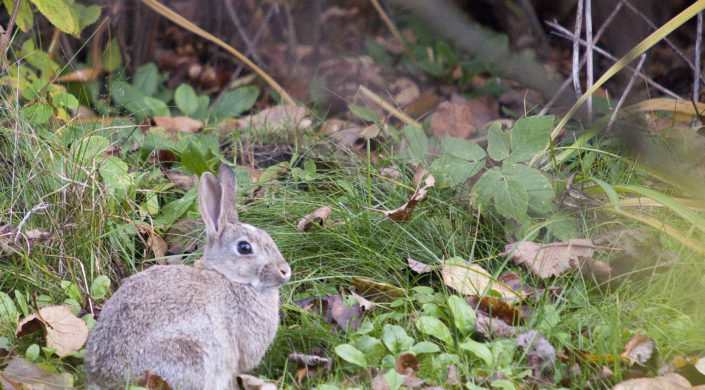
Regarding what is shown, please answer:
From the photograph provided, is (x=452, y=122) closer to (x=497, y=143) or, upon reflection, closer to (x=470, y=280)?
(x=497, y=143)

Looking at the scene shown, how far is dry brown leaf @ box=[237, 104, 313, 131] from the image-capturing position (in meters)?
5.44

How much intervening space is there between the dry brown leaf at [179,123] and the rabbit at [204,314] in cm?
210

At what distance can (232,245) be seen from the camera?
133 inches

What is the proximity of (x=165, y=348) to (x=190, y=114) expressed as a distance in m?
3.04

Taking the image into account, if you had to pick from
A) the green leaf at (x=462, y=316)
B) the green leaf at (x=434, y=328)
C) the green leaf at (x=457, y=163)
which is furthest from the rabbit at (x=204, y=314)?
the green leaf at (x=457, y=163)

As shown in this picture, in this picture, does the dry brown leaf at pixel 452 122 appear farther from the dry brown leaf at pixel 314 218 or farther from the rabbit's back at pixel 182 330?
the rabbit's back at pixel 182 330

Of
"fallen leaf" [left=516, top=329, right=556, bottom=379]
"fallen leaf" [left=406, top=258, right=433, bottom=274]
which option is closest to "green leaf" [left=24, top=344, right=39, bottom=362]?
"fallen leaf" [left=406, top=258, right=433, bottom=274]

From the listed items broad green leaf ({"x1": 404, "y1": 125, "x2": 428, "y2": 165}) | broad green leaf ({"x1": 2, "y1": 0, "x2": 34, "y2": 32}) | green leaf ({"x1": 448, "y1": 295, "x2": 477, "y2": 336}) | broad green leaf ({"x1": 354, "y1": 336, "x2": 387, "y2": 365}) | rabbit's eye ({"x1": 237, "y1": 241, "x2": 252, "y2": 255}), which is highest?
broad green leaf ({"x1": 2, "y1": 0, "x2": 34, "y2": 32})

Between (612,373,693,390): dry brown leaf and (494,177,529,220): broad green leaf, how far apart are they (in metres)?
1.05

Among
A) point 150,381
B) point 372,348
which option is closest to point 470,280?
point 372,348

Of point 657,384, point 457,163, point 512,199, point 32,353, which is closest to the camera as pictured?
point 657,384

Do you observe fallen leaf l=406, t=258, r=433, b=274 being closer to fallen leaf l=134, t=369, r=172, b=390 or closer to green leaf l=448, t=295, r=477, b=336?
green leaf l=448, t=295, r=477, b=336

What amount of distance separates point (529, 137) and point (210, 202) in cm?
162

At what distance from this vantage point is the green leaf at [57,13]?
14.5 feet
